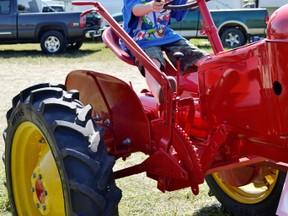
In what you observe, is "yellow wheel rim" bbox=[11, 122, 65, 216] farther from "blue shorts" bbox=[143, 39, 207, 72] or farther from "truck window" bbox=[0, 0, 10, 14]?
"truck window" bbox=[0, 0, 10, 14]

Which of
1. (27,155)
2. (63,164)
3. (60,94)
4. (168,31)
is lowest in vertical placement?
(27,155)

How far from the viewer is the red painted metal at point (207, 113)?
2.26 metres

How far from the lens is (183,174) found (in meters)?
2.64

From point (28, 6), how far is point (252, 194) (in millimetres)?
12775

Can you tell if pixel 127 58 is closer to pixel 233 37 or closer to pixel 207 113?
pixel 207 113

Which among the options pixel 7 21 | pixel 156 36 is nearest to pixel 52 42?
pixel 7 21

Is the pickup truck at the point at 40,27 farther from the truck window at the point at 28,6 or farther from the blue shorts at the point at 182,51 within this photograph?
the blue shorts at the point at 182,51

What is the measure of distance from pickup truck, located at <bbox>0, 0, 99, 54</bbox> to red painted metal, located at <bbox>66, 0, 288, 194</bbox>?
11520 millimetres

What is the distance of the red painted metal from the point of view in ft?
7.41

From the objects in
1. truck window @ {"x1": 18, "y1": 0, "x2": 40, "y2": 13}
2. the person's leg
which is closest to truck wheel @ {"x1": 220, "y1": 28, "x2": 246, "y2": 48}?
truck window @ {"x1": 18, "y1": 0, "x2": 40, "y2": 13}

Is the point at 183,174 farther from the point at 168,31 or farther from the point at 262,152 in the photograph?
the point at 168,31

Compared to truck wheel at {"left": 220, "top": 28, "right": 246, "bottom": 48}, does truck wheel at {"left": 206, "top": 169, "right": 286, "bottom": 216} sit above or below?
above

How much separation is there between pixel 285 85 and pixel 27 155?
167cm

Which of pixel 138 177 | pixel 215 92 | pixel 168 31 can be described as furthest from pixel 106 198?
pixel 138 177
